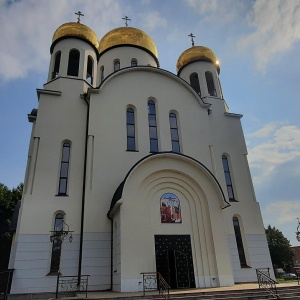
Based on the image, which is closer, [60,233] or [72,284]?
[72,284]

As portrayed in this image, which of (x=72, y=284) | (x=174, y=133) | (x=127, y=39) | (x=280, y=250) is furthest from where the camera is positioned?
(x=280, y=250)

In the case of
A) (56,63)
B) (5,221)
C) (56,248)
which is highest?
(56,63)

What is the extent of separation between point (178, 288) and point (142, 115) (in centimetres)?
849

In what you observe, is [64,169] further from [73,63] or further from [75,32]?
[75,32]

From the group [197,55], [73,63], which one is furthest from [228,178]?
[73,63]

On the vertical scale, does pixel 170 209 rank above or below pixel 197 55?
below

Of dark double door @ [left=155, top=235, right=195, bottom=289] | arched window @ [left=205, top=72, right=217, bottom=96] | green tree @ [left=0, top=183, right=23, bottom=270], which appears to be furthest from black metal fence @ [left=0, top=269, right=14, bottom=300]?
green tree @ [left=0, top=183, right=23, bottom=270]

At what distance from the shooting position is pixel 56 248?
11727 mm

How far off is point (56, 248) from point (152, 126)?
754cm

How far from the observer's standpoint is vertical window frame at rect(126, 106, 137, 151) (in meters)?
14.4

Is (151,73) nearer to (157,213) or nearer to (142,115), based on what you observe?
(142,115)

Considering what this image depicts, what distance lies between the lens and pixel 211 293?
880 centimetres

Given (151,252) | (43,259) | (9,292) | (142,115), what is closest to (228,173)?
(142,115)

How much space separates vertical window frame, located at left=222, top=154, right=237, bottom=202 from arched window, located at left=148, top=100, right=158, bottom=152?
4211mm
